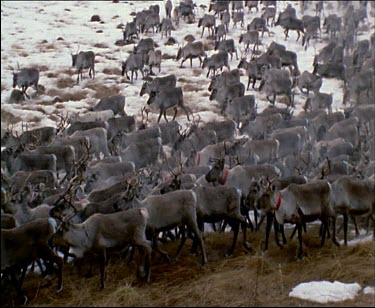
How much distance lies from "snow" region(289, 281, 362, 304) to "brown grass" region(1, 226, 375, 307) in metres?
0.11

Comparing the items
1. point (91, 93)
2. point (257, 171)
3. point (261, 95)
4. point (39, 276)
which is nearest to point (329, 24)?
point (261, 95)

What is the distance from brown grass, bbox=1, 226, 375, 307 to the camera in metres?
5.96

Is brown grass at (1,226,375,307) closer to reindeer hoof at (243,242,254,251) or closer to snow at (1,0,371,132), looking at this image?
reindeer hoof at (243,242,254,251)

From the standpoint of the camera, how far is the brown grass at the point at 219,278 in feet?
19.6

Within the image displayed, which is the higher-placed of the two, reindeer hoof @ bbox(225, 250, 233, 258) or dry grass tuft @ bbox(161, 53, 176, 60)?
dry grass tuft @ bbox(161, 53, 176, 60)

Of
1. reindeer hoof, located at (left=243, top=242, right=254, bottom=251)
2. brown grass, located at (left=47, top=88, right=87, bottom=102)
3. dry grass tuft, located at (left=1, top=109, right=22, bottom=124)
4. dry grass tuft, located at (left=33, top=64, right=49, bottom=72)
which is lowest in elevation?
dry grass tuft, located at (left=1, top=109, right=22, bottom=124)

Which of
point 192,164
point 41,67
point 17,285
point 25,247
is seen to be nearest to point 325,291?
point 25,247

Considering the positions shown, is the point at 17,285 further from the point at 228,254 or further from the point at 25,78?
the point at 25,78

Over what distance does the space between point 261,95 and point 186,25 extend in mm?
9097

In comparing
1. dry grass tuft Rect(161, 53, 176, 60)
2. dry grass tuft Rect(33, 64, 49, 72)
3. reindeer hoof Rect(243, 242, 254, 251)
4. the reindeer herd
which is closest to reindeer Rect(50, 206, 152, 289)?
the reindeer herd

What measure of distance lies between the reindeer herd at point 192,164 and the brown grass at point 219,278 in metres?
0.24

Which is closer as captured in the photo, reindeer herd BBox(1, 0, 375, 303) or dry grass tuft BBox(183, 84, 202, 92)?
reindeer herd BBox(1, 0, 375, 303)

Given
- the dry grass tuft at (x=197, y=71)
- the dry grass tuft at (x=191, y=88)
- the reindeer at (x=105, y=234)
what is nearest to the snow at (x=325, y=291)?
the reindeer at (x=105, y=234)

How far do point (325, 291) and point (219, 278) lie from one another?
1372 millimetres
